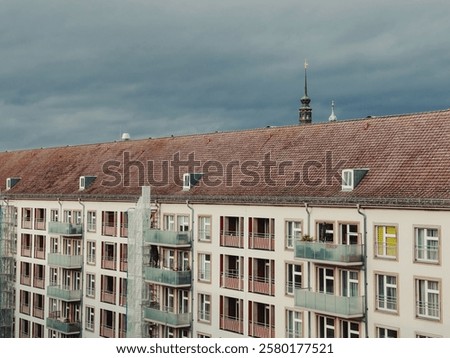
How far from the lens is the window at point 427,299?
29.4 meters

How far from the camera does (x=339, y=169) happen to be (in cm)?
3631

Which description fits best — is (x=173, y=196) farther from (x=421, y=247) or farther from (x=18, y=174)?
(x=18, y=174)

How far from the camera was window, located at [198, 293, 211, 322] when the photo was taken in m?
40.2

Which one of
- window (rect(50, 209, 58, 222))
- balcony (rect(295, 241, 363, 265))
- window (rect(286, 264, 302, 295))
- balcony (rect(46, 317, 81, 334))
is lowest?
balcony (rect(46, 317, 81, 334))

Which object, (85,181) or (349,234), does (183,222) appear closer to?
(85,181)

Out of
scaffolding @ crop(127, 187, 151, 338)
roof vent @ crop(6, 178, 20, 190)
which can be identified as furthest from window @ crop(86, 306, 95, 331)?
roof vent @ crop(6, 178, 20, 190)

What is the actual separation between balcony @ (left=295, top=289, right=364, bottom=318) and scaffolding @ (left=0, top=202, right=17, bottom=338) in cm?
3326

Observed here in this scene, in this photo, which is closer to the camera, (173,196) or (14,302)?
(173,196)

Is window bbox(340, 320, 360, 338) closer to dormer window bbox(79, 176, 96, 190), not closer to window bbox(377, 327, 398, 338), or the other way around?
window bbox(377, 327, 398, 338)

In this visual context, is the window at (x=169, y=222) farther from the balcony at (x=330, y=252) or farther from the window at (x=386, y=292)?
the window at (x=386, y=292)

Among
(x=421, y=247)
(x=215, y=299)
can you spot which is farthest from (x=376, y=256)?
(x=215, y=299)

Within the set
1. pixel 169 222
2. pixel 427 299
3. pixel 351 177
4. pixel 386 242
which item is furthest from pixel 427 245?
pixel 169 222

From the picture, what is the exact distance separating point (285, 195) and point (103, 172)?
2074 centimetres

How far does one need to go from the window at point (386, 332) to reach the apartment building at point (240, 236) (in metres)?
0.06
